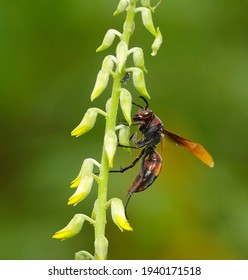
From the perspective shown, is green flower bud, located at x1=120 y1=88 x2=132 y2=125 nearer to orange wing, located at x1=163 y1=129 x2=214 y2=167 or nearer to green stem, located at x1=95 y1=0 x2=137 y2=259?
green stem, located at x1=95 y1=0 x2=137 y2=259

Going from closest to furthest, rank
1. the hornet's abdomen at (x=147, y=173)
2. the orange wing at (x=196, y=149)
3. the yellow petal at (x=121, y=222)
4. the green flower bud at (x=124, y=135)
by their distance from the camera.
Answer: the yellow petal at (x=121, y=222)
the green flower bud at (x=124, y=135)
the hornet's abdomen at (x=147, y=173)
the orange wing at (x=196, y=149)

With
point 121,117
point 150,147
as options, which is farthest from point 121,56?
point 121,117

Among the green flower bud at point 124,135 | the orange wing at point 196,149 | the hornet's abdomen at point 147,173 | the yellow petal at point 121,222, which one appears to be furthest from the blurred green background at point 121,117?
the yellow petal at point 121,222

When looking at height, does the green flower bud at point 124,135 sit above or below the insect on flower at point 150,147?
below

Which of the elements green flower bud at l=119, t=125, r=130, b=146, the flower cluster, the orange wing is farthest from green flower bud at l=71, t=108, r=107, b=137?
the orange wing

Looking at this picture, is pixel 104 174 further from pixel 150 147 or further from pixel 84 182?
pixel 150 147

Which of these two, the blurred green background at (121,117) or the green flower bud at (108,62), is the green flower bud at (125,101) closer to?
the green flower bud at (108,62)
